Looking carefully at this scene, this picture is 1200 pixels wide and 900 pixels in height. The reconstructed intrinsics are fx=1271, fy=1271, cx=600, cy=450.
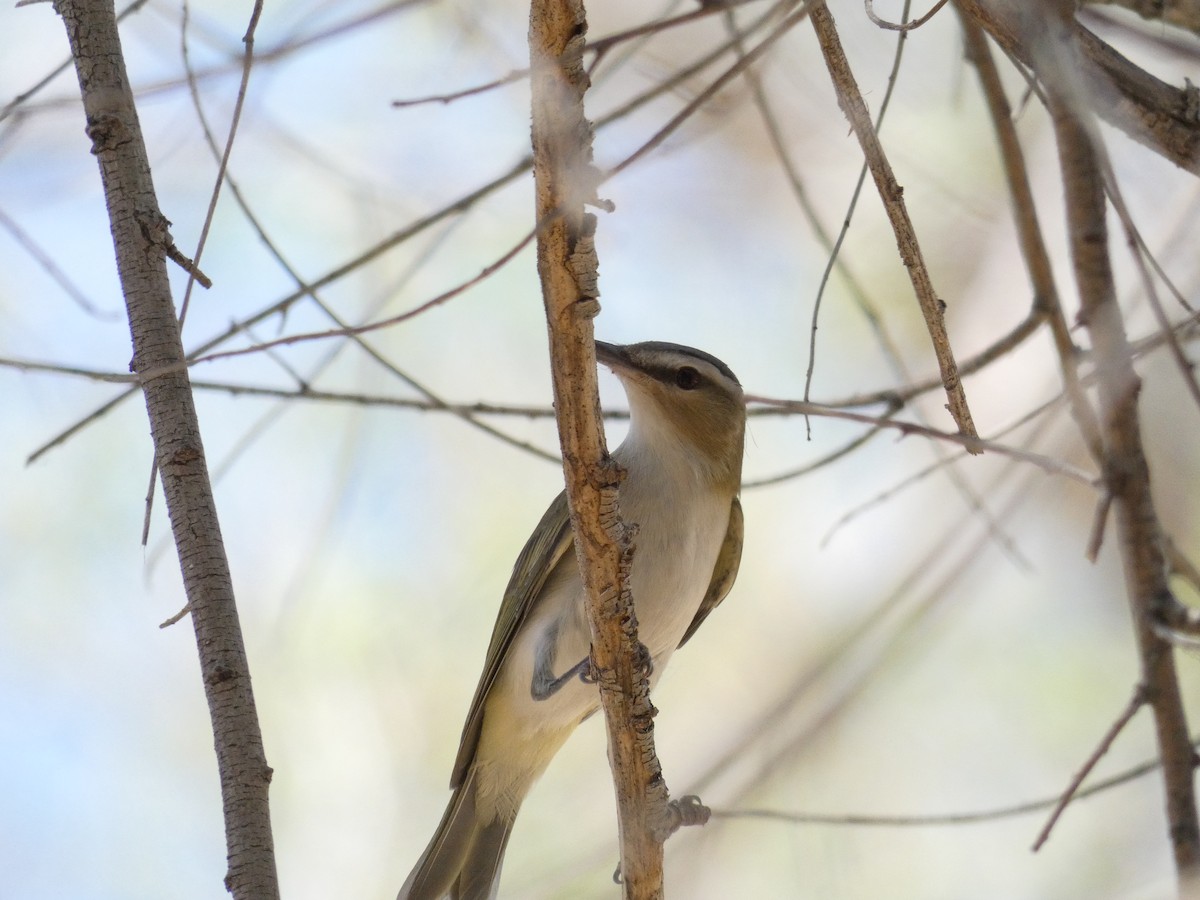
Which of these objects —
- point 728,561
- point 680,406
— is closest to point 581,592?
point 728,561

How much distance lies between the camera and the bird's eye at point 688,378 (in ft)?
15.6

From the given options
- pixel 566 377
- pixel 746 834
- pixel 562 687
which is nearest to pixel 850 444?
pixel 562 687

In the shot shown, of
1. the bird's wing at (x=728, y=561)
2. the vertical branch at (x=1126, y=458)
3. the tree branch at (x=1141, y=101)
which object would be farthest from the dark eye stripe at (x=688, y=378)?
the vertical branch at (x=1126, y=458)

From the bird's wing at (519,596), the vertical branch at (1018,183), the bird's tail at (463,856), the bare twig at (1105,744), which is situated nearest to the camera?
the bare twig at (1105,744)

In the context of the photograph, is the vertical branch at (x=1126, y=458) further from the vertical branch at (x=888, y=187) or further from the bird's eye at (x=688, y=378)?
the bird's eye at (x=688, y=378)

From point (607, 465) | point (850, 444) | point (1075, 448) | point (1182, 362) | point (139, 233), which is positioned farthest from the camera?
point (1075, 448)

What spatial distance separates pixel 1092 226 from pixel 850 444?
5.96 ft

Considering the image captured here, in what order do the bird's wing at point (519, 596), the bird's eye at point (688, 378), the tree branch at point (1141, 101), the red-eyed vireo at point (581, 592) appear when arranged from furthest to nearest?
the bird's eye at point (688, 378), the bird's wing at point (519, 596), the red-eyed vireo at point (581, 592), the tree branch at point (1141, 101)

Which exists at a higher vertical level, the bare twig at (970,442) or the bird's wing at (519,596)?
the bird's wing at (519,596)

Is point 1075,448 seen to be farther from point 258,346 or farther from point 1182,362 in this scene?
point 258,346

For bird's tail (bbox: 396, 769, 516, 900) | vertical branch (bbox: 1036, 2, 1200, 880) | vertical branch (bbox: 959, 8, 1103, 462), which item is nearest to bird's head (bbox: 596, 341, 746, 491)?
vertical branch (bbox: 959, 8, 1103, 462)

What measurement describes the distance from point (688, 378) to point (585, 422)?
85.1 inches

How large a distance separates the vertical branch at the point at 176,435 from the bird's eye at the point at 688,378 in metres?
2.16

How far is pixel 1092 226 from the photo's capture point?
2.22 metres
